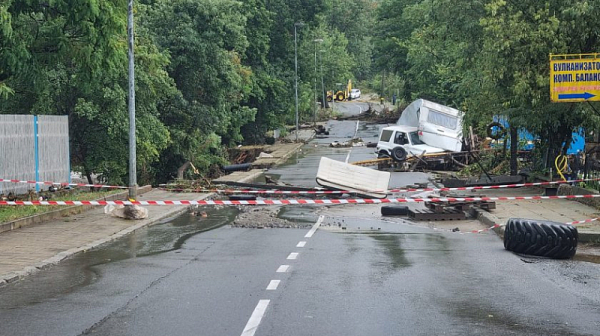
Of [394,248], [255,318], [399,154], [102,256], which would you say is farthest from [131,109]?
[399,154]

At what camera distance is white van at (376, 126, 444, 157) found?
42.4 metres

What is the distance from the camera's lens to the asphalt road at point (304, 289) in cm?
812

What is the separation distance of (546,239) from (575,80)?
913 centimetres

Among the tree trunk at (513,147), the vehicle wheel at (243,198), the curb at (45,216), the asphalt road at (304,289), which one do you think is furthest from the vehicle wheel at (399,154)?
the asphalt road at (304,289)

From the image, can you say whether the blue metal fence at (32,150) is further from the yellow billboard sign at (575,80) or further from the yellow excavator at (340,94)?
the yellow excavator at (340,94)

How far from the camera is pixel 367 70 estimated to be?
537 feet

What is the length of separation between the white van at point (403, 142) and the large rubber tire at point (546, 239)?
94.0 ft

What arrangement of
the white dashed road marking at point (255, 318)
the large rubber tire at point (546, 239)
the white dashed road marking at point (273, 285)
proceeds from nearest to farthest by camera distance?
the white dashed road marking at point (255, 318) → the white dashed road marking at point (273, 285) → the large rubber tire at point (546, 239)

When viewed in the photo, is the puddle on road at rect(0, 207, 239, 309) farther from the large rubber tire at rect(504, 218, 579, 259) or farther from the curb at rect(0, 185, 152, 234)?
the large rubber tire at rect(504, 218, 579, 259)

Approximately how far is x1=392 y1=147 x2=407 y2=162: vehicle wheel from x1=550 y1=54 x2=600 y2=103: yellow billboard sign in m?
17.8

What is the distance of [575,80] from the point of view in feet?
68.6

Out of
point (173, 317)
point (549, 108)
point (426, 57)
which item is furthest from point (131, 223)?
point (426, 57)

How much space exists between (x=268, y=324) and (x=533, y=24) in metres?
17.8

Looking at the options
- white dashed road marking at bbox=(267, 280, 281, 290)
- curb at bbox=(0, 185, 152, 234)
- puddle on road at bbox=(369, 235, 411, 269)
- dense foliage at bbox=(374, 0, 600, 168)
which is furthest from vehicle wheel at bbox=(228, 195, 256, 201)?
white dashed road marking at bbox=(267, 280, 281, 290)
